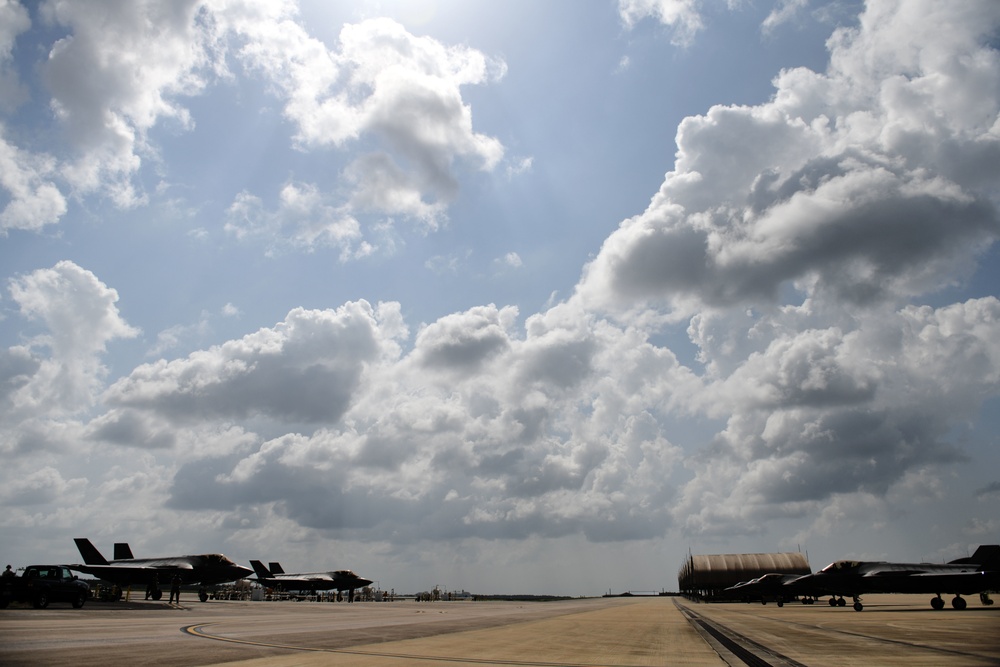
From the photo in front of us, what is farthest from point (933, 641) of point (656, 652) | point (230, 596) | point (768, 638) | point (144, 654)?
point (230, 596)

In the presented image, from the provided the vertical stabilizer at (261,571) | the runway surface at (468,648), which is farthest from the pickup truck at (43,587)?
the vertical stabilizer at (261,571)

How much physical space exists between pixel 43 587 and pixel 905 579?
49.7 metres

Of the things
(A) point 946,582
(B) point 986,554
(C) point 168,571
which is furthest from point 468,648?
(B) point 986,554

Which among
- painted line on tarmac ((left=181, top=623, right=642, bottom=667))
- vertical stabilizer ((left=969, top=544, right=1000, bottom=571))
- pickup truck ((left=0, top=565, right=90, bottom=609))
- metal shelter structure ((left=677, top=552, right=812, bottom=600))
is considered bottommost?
metal shelter structure ((left=677, top=552, right=812, bottom=600))

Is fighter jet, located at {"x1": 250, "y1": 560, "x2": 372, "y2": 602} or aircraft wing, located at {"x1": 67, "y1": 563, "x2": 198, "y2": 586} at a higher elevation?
aircraft wing, located at {"x1": 67, "y1": 563, "x2": 198, "y2": 586}

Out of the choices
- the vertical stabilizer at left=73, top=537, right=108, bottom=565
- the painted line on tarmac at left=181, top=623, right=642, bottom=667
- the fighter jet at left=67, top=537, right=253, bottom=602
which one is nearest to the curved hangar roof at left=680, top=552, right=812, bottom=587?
the fighter jet at left=67, top=537, right=253, bottom=602

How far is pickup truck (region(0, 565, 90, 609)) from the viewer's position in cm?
2811

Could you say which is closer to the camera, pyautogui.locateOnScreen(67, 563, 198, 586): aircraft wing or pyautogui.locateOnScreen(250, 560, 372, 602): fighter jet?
pyautogui.locateOnScreen(67, 563, 198, 586): aircraft wing

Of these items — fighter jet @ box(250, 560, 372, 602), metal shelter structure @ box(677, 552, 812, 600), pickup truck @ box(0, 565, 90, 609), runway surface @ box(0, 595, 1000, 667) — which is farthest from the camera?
metal shelter structure @ box(677, 552, 812, 600)

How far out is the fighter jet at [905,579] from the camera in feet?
118

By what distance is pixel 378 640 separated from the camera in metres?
15.4

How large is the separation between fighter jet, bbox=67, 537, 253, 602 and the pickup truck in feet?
59.7

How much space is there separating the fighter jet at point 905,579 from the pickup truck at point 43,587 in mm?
46874

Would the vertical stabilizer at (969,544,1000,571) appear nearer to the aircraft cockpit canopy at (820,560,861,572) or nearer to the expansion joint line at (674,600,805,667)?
the aircraft cockpit canopy at (820,560,861,572)
